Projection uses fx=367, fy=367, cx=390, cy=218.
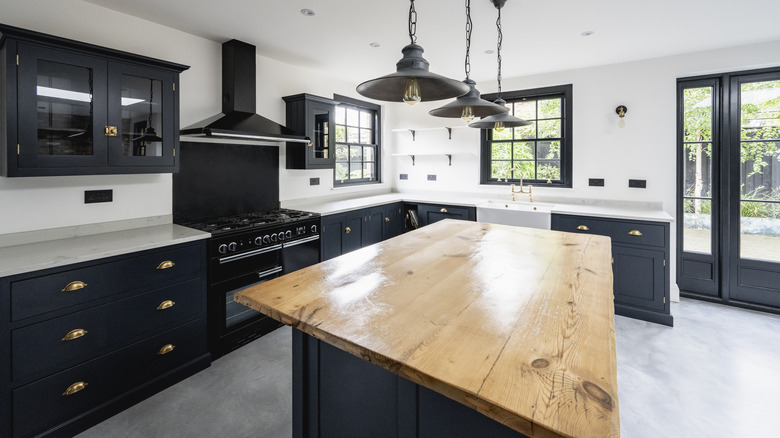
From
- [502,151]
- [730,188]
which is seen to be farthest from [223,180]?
[730,188]

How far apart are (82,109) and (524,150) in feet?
14.6

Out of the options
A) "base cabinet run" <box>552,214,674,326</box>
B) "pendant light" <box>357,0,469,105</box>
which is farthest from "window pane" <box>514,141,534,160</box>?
"pendant light" <box>357,0,469,105</box>

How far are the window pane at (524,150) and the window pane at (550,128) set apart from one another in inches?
7.1

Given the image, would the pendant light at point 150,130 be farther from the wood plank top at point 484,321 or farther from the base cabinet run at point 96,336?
the wood plank top at point 484,321

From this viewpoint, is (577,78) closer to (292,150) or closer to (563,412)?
(292,150)

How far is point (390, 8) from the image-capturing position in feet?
8.59

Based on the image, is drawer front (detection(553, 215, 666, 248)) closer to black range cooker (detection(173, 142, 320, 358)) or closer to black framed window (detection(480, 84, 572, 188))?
black framed window (detection(480, 84, 572, 188))

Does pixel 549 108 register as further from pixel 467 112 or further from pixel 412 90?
pixel 412 90

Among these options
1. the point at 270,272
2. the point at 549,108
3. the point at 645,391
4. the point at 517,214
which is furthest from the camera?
the point at 549,108

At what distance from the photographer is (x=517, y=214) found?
4.01m

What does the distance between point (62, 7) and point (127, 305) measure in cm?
198

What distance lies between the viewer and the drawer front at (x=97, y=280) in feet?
6.03

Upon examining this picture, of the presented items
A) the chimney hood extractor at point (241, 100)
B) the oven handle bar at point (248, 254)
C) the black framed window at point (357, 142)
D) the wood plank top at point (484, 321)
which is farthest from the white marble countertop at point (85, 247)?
the black framed window at point (357, 142)

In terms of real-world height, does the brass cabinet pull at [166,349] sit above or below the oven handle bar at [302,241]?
below
